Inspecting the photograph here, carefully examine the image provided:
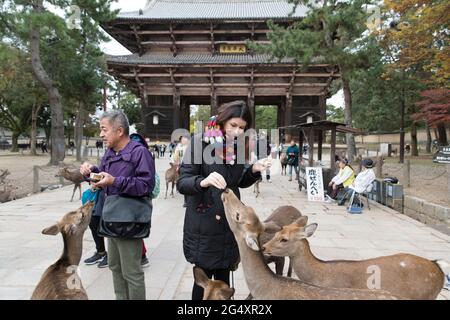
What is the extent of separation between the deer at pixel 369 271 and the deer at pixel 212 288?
0.63 metres

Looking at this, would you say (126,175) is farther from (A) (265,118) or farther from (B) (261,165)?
(A) (265,118)

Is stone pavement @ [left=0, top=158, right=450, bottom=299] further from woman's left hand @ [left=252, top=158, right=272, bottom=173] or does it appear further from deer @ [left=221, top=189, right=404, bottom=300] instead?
woman's left hand @ [left=252, top=158, right=272, bottom=173]

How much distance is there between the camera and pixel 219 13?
82.5 ft

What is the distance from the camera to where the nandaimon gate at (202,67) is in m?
22.8

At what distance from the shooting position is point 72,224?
99.4 inches

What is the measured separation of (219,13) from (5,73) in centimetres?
1458

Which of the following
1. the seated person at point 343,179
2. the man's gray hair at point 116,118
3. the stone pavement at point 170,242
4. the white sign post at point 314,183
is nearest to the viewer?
the man's gray hair at point 116,118

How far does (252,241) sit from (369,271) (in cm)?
124

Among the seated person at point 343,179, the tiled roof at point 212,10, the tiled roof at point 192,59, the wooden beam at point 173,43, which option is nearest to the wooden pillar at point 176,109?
the tiled roof at point 192,59

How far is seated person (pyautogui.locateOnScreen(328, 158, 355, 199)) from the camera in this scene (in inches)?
339

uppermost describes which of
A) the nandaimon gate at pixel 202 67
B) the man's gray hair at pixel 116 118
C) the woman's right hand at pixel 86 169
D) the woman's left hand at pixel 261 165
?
the nandaimon gate at pixel 202 67

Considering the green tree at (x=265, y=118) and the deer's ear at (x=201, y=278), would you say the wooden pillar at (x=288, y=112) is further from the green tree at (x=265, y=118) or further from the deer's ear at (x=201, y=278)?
the green tree at (x=265, y=118)

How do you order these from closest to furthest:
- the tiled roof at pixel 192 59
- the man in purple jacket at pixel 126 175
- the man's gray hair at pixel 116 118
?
the man in purple jacket at pixel 126 175, the man's gray hair at pixel 116 118, the tiled roof at pixel 192 59

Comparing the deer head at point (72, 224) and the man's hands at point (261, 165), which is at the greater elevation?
the man's hands at point (261, 165)
